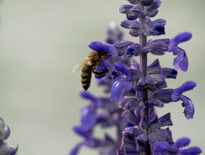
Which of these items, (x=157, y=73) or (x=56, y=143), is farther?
(x=56, y=143)

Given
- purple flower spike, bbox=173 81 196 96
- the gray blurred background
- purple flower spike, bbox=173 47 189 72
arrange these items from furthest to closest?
the gray blurred background
purple flower spike, bbox=173 81 196 96
purple flower spike, bbox=173 47 189 72

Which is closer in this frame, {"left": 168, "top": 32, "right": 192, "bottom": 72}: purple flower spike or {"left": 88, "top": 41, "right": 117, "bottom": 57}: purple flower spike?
{"left": 168, "top": 32, "right": 192, "bottom": 72}: purple flower spike

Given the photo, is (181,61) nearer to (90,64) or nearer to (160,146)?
(160,146)

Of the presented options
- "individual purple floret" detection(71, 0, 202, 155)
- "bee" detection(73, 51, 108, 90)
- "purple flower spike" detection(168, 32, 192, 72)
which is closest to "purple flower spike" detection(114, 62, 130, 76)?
"individual purple floret" detection(71, 0, 202, 155)

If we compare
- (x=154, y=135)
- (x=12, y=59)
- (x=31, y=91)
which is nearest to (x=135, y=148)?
(x=154, y=135)

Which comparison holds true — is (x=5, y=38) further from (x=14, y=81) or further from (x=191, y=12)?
(x=191, y=12)

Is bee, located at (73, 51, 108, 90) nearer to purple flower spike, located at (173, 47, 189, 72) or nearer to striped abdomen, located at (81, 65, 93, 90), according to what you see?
striped abdomen, located at (81, 65, 93, 90)
